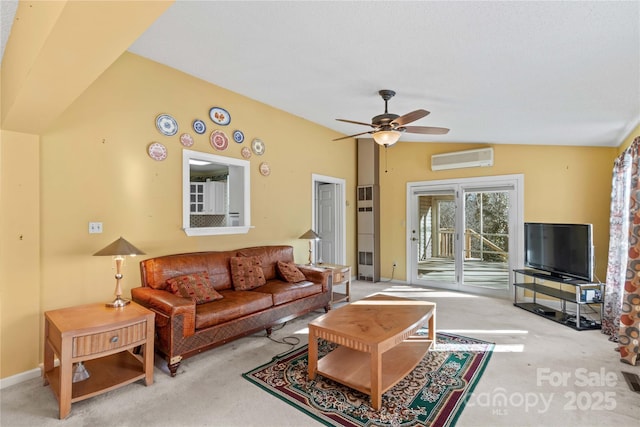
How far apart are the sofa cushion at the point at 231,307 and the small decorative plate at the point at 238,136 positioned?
6.35 feet

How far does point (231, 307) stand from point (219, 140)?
6.81 feet

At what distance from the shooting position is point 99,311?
2.52 metres

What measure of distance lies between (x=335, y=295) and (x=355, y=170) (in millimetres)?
2755

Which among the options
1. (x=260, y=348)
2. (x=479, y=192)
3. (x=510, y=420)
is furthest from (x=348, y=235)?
(x=510, y=420)

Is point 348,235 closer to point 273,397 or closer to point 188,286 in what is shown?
point 188,286

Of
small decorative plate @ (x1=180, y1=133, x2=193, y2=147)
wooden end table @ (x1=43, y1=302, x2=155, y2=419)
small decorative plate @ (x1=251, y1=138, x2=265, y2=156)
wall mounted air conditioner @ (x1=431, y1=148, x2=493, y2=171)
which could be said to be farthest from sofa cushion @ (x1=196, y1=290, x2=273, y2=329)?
wall mounted air conditioner @ (x1=431, y1=148, x2=493, y2=171)

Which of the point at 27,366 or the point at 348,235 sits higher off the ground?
the point at 348,235

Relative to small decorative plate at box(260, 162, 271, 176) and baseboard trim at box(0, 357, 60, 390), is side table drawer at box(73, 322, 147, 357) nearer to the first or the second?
baseboard trim at box(0, 357, 60, 390)

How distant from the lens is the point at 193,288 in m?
2.99

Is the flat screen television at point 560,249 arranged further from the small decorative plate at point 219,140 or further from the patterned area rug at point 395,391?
the small decorative plate at point 219,140

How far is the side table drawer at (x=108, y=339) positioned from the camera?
2.12 metres

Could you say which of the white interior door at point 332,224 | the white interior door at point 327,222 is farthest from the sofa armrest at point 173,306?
the white interior door at point 327,222

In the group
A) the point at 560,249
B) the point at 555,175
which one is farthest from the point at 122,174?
the point at 555,175

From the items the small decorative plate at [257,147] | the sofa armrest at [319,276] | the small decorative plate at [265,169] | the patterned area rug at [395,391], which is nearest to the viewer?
the patterned area rug at [395,391]
